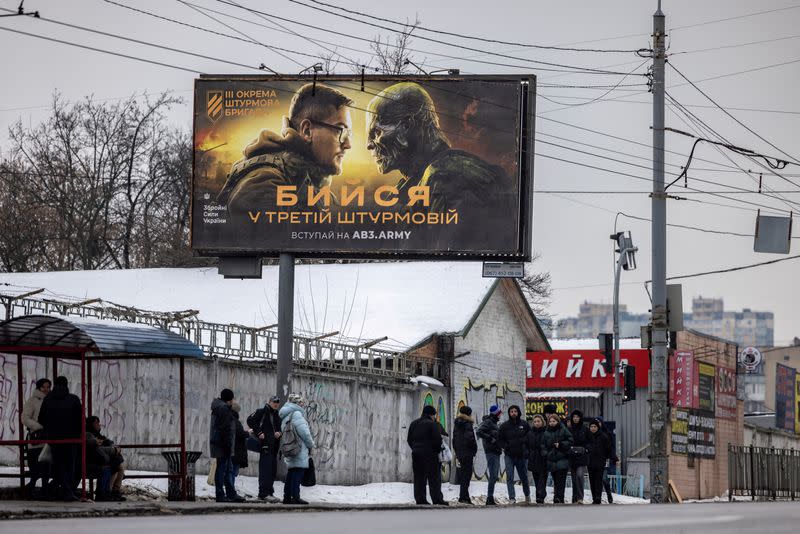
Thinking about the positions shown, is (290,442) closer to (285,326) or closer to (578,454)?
(285,326)

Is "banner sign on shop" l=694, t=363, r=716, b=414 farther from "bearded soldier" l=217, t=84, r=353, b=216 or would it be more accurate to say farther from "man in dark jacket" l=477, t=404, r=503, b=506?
"man in dark jacket" l=477, t=404, r=503, b=506

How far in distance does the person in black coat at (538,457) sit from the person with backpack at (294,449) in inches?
252

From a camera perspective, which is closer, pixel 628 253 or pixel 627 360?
pixel 628 253

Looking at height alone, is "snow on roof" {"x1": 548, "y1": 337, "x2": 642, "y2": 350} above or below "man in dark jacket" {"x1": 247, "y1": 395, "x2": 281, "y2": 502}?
above

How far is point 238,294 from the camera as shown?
37938 mm

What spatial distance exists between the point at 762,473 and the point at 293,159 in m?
17.7

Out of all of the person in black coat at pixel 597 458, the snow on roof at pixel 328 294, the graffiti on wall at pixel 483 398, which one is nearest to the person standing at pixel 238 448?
the person in black coat at pixel 597 458

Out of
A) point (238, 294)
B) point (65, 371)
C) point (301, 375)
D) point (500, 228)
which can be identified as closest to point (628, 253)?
point (238, 294)

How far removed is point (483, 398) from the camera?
37.0 meters

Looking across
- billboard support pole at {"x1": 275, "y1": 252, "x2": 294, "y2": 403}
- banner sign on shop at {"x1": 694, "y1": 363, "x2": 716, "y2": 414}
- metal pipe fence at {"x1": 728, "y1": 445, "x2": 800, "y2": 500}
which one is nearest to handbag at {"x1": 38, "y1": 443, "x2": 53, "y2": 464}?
billboard support pole at {"x1": 275, "y1": 252, "x2": 294, "y2": 403}

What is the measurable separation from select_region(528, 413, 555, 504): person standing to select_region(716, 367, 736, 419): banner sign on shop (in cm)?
2834

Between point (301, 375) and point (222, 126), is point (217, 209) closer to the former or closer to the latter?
point (222, 126)

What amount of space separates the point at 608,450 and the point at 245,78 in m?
9.66

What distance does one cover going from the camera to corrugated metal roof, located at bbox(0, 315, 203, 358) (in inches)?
764
